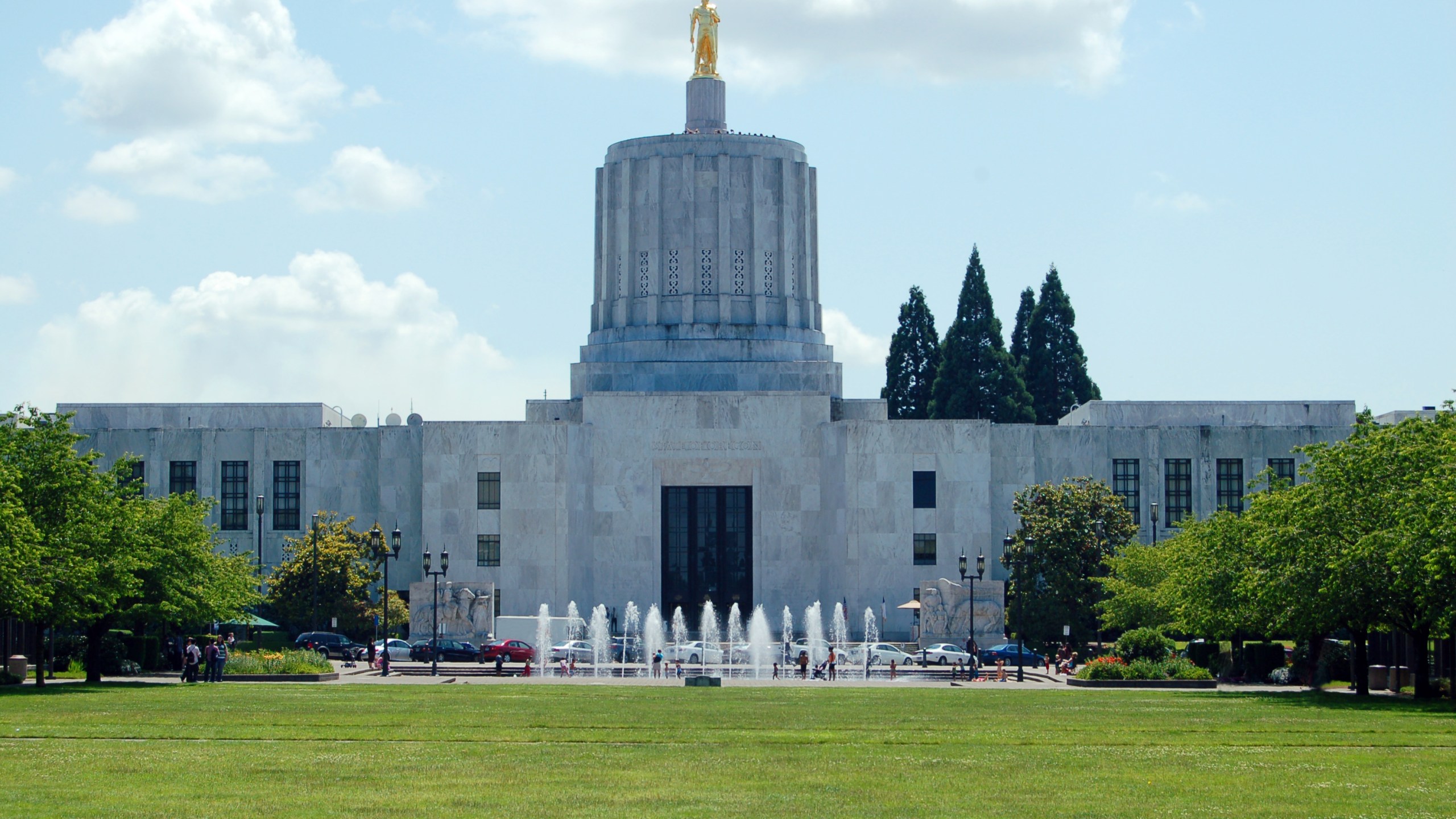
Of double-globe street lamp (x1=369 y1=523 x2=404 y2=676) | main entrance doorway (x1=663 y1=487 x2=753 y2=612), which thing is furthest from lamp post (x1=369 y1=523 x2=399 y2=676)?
main entrance doorway (x1=663 y1=487 x2=753 y2=612)

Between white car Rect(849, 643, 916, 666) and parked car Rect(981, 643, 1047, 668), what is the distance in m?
2.49

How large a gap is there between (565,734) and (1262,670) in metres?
28.7

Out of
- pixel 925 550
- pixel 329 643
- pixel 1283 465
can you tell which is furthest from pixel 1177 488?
pixel 329 643

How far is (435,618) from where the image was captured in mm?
57875

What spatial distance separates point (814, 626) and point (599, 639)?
11097 mm

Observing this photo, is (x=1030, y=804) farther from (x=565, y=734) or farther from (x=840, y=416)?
(x=840, y=416)

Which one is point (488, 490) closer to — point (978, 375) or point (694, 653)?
point (694, 653)

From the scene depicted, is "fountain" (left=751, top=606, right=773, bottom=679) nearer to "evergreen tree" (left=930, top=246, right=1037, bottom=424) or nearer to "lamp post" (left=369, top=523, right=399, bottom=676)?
"lamp post" (left=369, top=523, right=399, bottom=676)

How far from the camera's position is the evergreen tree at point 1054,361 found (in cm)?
9731

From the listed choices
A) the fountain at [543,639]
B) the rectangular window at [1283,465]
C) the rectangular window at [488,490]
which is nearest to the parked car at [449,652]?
the fountain at [543,639]

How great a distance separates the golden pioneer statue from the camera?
7744cm

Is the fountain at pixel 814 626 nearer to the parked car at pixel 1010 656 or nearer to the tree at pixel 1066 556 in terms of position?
the parked car at pixel 1010 656

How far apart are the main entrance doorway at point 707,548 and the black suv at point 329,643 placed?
13741 mm

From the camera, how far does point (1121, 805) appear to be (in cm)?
1900
